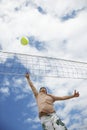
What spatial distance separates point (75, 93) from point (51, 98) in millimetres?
630

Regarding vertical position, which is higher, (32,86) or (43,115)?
(32,86)

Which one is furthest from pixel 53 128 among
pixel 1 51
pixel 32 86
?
pixel 1 51

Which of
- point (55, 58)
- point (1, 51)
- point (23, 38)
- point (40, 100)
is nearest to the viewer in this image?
point (40, 100)

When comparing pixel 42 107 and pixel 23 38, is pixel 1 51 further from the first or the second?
pixel 42 107

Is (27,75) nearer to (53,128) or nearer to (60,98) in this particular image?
(60,98)

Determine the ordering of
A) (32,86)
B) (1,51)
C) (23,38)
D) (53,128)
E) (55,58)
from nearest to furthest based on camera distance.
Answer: (53,128) < (32,86) < (23,38) < (1,51) < (55,58)

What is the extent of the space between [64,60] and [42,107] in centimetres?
562

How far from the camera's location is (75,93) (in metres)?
7.43

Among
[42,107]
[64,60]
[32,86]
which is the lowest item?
[42,107]

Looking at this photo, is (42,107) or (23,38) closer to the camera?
(42,107)

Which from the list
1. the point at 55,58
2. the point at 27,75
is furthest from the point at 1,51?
the point at 27,75

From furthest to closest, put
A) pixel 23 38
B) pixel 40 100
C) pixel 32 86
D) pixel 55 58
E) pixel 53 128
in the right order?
pixel 55 58
pixel 23 38
pixel 32 86
pixel 40 100
pixel 53 128

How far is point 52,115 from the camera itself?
698 centimetres

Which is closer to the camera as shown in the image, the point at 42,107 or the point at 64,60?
the point at 42,107
